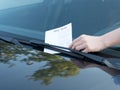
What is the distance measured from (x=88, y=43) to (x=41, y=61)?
31 cm

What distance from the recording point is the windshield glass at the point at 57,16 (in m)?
2.63

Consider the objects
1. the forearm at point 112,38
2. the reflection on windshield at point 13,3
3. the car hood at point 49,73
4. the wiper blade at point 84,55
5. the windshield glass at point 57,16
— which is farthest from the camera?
the reflection on windshield at point 13,3

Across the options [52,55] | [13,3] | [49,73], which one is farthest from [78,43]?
[13,3]

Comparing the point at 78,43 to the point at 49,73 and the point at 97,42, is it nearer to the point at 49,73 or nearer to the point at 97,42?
the point at 97,42

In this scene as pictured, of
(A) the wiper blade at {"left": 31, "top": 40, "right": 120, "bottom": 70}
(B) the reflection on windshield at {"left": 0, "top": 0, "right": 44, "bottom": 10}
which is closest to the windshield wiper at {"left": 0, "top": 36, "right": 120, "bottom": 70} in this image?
(A) the wiper blade at {"left": 31, "top": 40, "right": 120, "bottom": 70}

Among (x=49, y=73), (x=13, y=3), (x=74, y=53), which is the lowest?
(x=49, y=73)

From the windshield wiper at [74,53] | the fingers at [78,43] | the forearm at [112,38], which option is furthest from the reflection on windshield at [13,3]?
the forearm at [112,38]

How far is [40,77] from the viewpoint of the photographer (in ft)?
6.76

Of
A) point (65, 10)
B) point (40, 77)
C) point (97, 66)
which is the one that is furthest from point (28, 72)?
point (65, 10)

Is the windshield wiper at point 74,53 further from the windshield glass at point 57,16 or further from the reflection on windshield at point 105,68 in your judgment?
the windshield glass at point 57,16

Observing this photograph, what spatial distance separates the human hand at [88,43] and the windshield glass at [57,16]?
7.3 inches

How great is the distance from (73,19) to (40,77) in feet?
2.64

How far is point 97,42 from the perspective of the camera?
2.38 meters

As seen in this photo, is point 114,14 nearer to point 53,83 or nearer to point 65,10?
point 65,10
